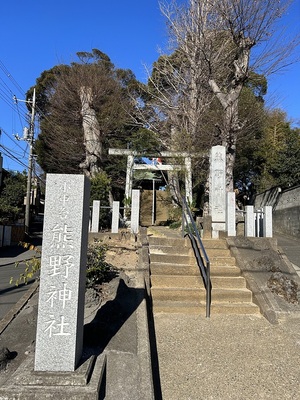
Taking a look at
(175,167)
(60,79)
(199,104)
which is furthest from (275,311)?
(60,79)

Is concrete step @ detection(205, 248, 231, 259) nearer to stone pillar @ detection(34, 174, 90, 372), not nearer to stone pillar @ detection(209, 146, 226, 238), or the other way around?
stone pillar @ detection(209, 146, 226, 238)

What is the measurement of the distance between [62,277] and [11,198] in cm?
1974

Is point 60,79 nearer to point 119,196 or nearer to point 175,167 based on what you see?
point 119,196

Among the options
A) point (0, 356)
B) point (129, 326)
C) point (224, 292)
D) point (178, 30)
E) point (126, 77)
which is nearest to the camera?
point (0, 356)

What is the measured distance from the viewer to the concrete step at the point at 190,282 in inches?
218

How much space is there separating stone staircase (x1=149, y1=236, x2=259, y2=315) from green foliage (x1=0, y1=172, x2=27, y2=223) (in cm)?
1449

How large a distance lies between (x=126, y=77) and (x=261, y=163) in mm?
11572

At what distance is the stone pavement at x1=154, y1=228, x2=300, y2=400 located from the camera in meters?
2.98

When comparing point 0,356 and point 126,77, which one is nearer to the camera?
point 0,356

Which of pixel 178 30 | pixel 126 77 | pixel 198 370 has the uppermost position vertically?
pixel 126 77

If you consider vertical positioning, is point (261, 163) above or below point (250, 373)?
above

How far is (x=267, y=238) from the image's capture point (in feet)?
22.2

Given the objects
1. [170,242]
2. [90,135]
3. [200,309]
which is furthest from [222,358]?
[90,135]

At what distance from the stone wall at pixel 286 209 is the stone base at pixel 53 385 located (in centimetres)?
1302
